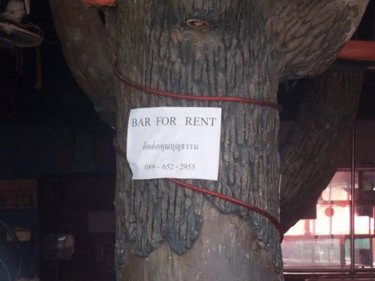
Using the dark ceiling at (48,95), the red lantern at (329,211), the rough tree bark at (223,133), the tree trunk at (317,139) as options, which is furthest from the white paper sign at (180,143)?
the red lantern at (329,211)

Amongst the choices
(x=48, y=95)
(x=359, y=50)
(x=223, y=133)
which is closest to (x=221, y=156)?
(x=223, y=133)

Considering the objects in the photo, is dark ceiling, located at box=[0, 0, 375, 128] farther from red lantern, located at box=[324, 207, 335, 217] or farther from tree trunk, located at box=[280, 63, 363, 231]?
tree trunk, located at box=[280, 63, 363, 231]

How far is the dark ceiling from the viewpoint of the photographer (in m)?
6.82

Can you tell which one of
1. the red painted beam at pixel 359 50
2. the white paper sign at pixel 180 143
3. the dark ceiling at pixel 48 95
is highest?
the dark ceiling at pixel 48 95

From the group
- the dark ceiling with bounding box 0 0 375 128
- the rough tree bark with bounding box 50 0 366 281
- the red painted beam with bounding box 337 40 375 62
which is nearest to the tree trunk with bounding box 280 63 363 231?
the red painted beam with bounding box 337 40 375 62

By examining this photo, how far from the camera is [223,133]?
251 centimetres

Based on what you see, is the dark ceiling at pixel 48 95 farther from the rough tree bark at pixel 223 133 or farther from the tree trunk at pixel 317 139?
the rough tree bark at pixel 223 133

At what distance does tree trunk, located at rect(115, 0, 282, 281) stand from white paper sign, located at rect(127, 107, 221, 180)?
3 cm

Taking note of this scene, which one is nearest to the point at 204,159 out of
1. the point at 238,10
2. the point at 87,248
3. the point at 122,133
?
the point at 122,133

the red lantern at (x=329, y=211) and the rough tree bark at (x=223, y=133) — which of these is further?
the red lantern at (x=329, y=211)

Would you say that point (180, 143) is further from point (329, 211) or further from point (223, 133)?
point (329, 211)

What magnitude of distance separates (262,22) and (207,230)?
0.69m

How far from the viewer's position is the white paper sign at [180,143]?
2463 mm

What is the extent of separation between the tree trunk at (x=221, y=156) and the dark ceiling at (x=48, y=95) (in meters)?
4.08
